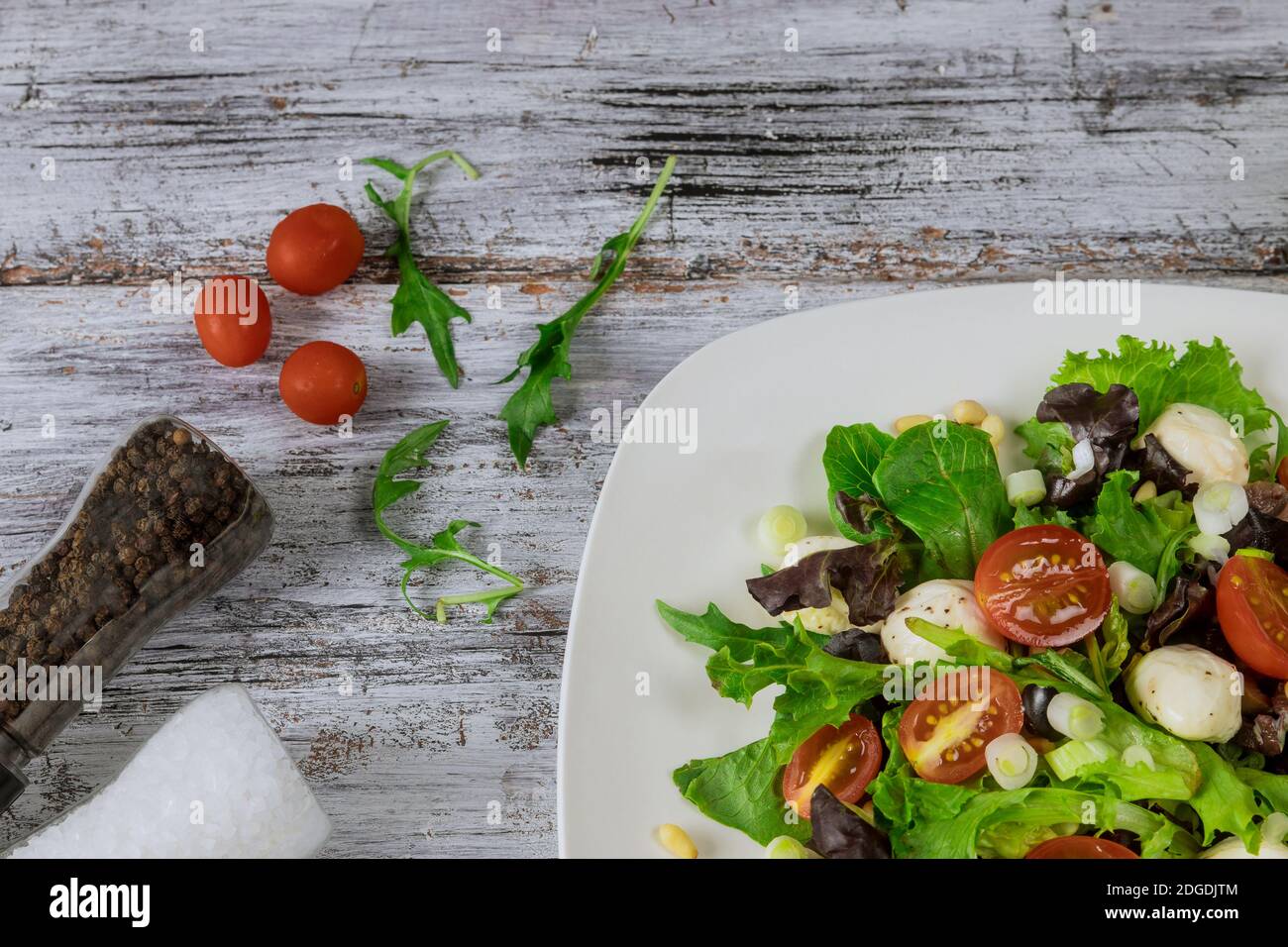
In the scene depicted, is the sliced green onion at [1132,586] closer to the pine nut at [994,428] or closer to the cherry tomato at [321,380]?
the pine nut at [994,428]

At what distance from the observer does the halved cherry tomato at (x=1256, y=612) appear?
133 centimetres

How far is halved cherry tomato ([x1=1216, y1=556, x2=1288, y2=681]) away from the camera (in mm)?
1333

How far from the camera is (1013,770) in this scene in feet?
4.34

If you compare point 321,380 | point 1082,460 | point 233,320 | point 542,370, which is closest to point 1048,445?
point 1082,460

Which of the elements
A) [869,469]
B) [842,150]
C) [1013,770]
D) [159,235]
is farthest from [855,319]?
[159,235]

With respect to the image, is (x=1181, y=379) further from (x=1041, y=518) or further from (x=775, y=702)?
(x=775, y=702)

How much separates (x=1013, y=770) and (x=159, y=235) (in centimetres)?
165

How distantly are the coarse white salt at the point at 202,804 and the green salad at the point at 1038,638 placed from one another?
0.60m

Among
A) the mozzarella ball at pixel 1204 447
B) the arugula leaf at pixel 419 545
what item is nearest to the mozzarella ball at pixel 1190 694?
the mozzarella ball at pixel 1204 447

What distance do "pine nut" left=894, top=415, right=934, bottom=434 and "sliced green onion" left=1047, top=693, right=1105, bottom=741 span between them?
1.46 feet

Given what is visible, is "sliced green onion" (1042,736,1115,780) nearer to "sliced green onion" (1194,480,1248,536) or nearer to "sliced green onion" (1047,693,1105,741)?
"sliced green onion" (1047,693,1105,741)

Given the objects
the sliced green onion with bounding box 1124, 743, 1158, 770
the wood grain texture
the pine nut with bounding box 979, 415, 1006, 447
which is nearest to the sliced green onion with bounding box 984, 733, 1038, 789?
the sliced green onion with bounding box 1124, 743, 1158, 770

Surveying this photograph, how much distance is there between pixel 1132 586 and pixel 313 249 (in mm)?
1365
